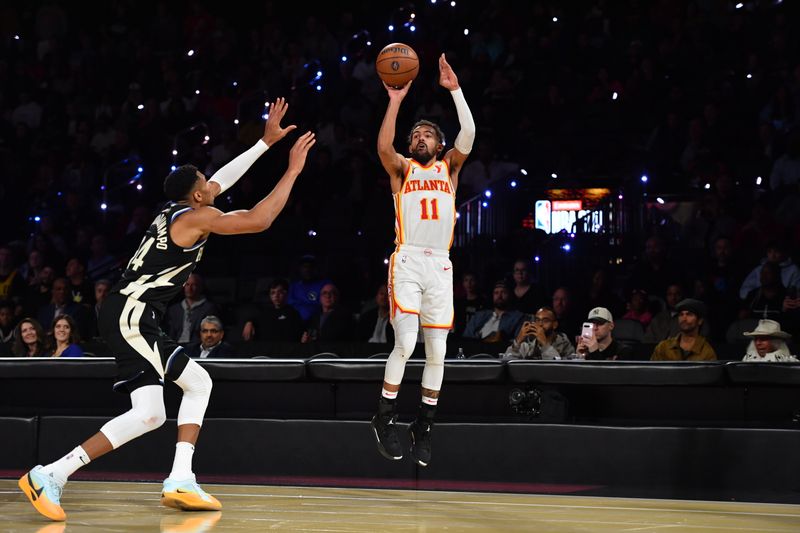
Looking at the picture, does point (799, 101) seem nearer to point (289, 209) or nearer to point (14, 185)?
point (289, 209)

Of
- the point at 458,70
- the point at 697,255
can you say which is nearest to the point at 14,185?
the point at 458,70

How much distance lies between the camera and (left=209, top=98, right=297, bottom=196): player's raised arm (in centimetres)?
705

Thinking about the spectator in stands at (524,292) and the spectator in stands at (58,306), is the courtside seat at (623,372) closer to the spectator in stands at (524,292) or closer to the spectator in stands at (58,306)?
the spectator in stands at (524,292)

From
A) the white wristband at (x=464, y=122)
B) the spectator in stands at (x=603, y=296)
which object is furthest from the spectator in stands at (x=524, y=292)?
the white wristband at (x=464, y=122)

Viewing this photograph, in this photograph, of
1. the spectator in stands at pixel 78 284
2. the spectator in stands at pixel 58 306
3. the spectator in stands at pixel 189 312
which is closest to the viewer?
the spectator in stands at pixel 189 312

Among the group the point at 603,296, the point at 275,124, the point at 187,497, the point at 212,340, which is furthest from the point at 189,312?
the point at 187,497

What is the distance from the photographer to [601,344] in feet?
29.7

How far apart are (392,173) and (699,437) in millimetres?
2778

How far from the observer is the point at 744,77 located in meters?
13.7

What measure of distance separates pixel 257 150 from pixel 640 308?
454 cm

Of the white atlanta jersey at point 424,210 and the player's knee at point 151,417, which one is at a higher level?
the white atlanta jersey at point 424,210

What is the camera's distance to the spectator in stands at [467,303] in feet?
35.1

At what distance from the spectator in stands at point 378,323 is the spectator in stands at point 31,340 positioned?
2.89m

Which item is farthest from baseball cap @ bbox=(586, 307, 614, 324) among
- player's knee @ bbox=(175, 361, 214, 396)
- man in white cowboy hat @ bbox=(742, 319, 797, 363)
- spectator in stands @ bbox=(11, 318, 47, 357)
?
spectator in stands @ bbox=(11, 318, 47, 357)
